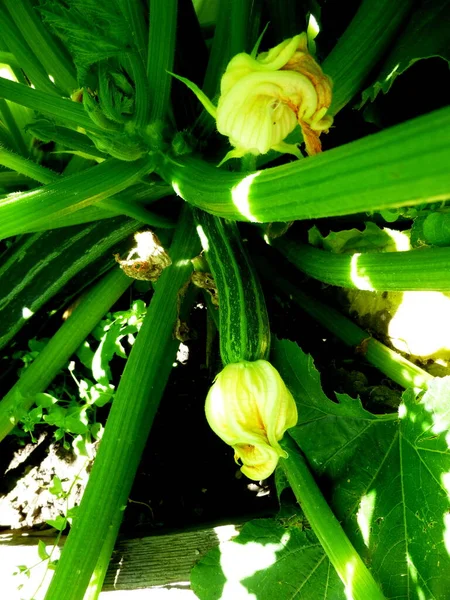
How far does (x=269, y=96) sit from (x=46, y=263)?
1061 millimetres

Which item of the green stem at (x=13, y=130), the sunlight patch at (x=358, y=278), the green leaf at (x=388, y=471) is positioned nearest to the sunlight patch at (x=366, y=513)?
the green leaf at (x=388, y=471)

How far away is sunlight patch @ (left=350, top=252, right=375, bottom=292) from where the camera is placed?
1.36 meters

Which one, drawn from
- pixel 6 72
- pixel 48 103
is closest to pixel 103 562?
pixel 48 103

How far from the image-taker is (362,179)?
72 centimetres

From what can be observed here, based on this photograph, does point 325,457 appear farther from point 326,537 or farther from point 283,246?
point 283,246

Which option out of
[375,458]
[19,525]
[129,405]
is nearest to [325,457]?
[375,458]

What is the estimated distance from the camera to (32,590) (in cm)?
168

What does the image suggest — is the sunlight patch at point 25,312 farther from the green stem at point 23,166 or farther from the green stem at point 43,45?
the green stem at point 43,45

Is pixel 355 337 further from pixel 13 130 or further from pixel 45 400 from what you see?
pixel 13 130

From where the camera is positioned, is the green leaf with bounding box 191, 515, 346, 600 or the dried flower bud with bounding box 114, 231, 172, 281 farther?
the dried flower bud with bounding box 114, 231, 172, 281

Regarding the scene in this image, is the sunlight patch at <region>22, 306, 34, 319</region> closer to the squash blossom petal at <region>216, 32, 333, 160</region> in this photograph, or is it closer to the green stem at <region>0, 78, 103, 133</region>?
the green stem at <region>0, 78, 103, 133</region>

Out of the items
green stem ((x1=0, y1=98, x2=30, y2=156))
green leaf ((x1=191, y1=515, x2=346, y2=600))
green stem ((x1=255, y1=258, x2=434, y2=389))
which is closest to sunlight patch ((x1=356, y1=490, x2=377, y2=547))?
green leaf ((x1=191, y1=515, x2=346, y2=600))

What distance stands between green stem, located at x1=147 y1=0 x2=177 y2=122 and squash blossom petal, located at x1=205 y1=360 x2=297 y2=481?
632 millimetres

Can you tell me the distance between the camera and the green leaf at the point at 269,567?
1.50 m
